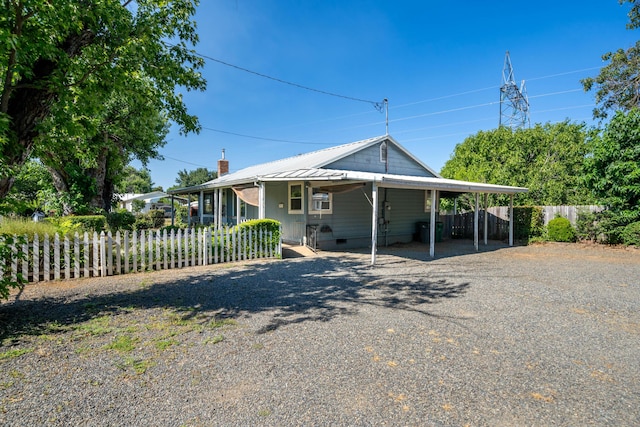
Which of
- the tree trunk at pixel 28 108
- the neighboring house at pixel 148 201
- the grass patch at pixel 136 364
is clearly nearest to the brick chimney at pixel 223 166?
the neighboring house at pixel 148 201

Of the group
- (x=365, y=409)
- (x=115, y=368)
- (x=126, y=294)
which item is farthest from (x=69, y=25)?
(x=365, y=409)

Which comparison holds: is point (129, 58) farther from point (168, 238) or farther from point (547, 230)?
point (547, 230)

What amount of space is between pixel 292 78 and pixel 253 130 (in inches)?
673

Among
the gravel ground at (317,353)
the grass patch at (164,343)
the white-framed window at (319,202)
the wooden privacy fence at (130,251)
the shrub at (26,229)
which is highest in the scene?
the white-framed window at (319,202)

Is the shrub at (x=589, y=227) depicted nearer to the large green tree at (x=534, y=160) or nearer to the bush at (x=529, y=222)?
the bush at (x=529, y=222)

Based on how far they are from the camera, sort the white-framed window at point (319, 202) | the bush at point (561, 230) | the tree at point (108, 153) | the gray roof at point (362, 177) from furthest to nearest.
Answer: the bush at point (561, 230)
the white-framed window at point (319, 202)
the tree at point (108, 153)
the gray roof at point (362, 177)

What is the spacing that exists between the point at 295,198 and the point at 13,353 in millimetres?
10047

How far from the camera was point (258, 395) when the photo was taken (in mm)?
2861

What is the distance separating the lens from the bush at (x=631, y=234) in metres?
12.7

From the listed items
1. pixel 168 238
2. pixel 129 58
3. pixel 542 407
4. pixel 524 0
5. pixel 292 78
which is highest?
pixel 524 0

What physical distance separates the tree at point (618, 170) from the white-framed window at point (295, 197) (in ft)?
41.6

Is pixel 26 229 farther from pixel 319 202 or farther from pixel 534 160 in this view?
pixel 534 160

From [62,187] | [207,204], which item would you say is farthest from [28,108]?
[207,204]

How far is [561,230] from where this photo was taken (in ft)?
48.3
